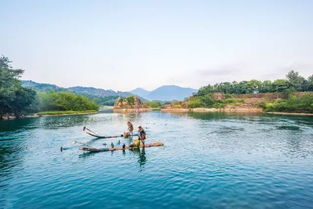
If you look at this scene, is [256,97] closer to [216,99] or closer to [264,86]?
[264,86]

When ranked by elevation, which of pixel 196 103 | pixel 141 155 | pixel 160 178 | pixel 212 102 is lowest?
pixel 160 178

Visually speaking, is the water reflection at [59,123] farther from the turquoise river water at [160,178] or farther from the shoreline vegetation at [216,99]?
the turquoise river water at [160,178]

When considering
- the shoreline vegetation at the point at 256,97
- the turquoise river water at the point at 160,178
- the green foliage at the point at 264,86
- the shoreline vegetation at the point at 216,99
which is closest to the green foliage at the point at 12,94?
the shoreline vegetation at the point at 216,99

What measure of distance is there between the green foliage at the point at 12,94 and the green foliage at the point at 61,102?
2900cm

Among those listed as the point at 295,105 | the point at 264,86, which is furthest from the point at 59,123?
the point at 264,86

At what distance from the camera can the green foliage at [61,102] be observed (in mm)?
140275

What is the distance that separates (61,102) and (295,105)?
485ft

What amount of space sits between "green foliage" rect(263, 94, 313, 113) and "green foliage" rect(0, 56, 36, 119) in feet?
441

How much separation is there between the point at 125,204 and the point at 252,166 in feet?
52.0

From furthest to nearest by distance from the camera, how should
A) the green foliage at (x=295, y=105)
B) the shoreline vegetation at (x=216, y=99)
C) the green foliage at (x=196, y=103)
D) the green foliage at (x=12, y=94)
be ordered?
the green foliage at (x=196, y=103), the green foliage at (x=295, y=105), the shoreline vegetation at (x=216, y=99), the green foliage at (x=12, y=94)

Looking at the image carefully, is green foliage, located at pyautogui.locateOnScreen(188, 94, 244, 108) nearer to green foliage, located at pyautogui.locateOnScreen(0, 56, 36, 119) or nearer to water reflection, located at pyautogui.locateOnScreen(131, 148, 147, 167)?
green foliage, located at pyautogui.locateOnScreen(0, 56, 36, 119)

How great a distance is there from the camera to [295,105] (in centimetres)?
11100

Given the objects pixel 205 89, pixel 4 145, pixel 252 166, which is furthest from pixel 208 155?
pixel 205 89

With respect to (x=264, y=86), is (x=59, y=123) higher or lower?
lower
